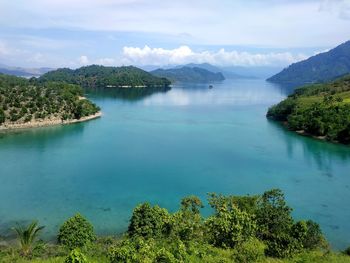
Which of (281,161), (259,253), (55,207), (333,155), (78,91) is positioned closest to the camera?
(259,253)

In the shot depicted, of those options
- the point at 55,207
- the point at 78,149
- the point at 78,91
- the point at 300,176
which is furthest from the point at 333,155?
the point at 78,91

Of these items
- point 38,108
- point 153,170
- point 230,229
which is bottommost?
point 153,170

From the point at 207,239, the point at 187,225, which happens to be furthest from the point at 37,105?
the point at 207,239

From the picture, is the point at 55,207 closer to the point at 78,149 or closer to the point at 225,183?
the point at 225,183

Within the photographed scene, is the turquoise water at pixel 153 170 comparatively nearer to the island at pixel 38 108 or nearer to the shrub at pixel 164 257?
the island at pixel 38 108

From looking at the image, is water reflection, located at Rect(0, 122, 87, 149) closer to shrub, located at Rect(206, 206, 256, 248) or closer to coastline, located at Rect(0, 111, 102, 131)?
coastline, located at Rect(0, 111, 102, 131)

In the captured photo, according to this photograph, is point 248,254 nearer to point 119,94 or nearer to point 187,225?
point 187,225
